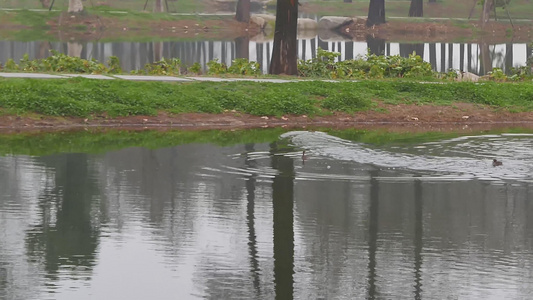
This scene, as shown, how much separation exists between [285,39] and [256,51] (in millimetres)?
22535

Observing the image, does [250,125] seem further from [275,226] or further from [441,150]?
[275,226]

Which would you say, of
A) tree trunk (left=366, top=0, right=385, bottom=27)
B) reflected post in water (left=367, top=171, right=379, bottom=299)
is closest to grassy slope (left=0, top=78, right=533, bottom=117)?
reflected post in water (left=367, top=171, right=379, bottom=299)

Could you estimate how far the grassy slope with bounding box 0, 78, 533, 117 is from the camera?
2083 cm

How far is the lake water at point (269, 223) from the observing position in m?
9.95

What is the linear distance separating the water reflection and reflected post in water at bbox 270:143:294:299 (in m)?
20.0

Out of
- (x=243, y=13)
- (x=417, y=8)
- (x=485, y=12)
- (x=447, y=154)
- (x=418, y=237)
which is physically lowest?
(x=418, y=237)

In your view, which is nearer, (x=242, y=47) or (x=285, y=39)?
(x=285, y=39)

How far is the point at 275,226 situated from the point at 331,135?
A: 7.46m

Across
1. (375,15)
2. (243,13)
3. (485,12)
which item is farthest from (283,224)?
(485,12)

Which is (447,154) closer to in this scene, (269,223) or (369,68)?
(269,223)

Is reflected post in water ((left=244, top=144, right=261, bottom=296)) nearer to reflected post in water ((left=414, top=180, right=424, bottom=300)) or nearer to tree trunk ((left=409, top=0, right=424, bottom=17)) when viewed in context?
reflected post in water ((left=414, top=180, right=424, bottom=300))

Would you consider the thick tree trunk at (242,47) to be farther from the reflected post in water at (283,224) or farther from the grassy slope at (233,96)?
the reflected post in water at (283,224)

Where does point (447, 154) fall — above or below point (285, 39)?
below

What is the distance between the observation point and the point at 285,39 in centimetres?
2667
